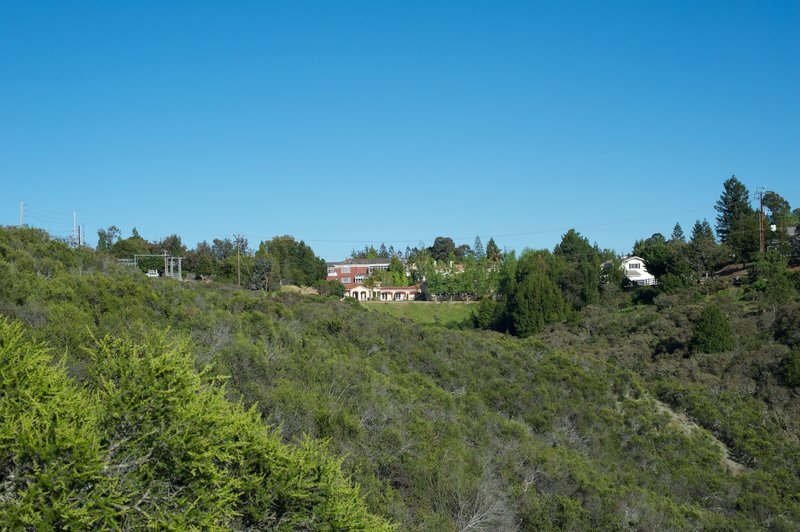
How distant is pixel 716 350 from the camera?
30297 mm

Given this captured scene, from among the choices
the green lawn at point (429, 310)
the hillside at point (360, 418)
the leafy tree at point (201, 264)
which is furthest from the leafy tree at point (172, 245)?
the hillside at point (360, 418)

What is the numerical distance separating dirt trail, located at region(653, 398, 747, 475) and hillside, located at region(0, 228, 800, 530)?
0.34 feet

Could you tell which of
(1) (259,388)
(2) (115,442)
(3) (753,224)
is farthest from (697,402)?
(3) (753,224)

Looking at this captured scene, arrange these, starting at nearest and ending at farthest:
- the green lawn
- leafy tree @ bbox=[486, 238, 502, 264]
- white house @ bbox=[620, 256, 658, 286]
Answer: the green lawn < white house @ bbox=[620, 256, 658, 286] < leafy tree @ bbox=[486, 238, 502, 264]

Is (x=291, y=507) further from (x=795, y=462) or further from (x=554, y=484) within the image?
(x=795, y=462)

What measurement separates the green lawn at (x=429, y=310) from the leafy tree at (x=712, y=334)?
2106cm

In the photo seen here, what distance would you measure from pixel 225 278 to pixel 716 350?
3137 centimetres

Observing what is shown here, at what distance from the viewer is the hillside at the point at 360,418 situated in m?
6.26

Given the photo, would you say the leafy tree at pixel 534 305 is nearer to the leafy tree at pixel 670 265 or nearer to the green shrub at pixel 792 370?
the leafy tree at pixel 670 265

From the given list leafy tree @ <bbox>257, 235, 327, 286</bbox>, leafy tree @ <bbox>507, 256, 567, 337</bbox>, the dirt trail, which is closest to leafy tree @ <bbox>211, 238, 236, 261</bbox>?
leafy tree @ <bbox>257, 235, 327, 286</bbox>

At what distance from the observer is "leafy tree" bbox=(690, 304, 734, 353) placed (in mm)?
30391

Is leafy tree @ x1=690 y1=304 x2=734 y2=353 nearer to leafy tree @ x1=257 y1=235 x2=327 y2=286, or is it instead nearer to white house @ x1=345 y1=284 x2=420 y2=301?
leafy tree @ x1=257 y1=235 x2=327 y2=286

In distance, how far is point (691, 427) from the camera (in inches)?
828

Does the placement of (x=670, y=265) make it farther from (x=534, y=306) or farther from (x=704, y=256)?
(x=534, y=306)
